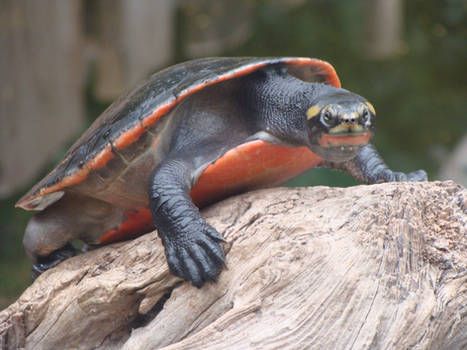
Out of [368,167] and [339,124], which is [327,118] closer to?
[339,124]

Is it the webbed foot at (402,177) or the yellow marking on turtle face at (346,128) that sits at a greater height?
the yellow marking on turtle face at (346,128)

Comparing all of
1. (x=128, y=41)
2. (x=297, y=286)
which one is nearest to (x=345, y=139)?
(x=297, y=286)

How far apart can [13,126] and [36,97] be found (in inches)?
8.2

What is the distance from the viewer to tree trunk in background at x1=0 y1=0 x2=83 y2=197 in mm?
3840

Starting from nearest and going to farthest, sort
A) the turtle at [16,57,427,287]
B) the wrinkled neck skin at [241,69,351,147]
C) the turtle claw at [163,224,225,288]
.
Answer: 1. the turtle claw at [163,224,225,288]
2. the turtle at [16,57,427,287]
3. the wrinkled neck skin at [241,69,351,147]

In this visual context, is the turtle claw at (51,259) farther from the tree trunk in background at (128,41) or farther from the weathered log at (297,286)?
the tree trunk in background at (128,41)

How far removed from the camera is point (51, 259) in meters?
2.07

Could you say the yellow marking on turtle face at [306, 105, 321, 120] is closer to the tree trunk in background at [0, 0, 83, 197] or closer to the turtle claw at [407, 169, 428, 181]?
the turtle claw at [407, 169, 428, 181]

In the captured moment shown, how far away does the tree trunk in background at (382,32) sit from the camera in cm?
491

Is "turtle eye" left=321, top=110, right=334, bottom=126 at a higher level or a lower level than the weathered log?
higher

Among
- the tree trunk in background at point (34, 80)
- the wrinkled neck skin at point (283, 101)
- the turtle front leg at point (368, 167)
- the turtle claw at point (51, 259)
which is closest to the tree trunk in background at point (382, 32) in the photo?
the tree trunk in background at point (34, 80)

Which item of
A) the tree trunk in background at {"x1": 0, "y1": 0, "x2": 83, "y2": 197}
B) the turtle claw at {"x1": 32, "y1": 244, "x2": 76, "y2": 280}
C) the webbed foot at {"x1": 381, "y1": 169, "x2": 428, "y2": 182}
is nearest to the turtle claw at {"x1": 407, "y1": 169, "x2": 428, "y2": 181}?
the webbed foot at {"x1": 381, "y1": 169, "x2": 428, "y2": 182}

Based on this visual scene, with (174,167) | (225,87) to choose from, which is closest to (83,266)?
(174,167)

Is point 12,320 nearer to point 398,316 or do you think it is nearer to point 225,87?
point 225,87
